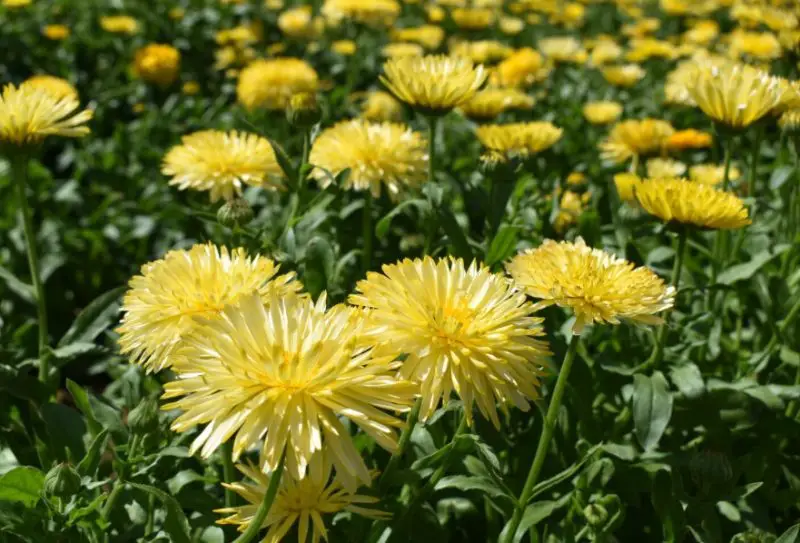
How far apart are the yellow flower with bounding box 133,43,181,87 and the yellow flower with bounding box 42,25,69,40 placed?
95 cm

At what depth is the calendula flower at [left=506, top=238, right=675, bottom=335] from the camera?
1.63 meters

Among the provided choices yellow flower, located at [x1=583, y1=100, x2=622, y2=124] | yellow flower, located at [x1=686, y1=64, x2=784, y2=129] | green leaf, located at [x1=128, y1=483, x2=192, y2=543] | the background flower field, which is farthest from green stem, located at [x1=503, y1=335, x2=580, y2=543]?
yellow flower, located at [x1=583, y1=100, x2=622, y2=124]

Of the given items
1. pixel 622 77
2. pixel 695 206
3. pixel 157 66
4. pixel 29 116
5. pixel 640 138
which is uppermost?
pixel 29 116

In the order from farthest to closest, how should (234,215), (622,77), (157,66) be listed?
1. (622,77)
2. (157,66)
3. (234,215)

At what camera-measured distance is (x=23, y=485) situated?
1733mm

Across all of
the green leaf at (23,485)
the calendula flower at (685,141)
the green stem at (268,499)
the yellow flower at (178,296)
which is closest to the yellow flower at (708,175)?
the calendula flower at (685,141)

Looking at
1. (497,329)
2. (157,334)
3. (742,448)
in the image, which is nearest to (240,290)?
(157,334)

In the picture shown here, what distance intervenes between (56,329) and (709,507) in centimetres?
297

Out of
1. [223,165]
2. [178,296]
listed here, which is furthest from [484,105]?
[178,296]

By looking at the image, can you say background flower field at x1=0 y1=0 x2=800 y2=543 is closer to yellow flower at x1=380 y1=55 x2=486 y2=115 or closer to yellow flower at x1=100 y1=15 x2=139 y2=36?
yellow flower at x1=380 y1=55 x2=486 y2=115

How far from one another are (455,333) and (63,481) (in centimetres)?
81

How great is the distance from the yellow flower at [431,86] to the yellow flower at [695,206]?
2.01ft

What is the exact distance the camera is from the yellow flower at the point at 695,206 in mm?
2008

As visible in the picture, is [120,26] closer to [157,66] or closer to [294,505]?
[157,66]
